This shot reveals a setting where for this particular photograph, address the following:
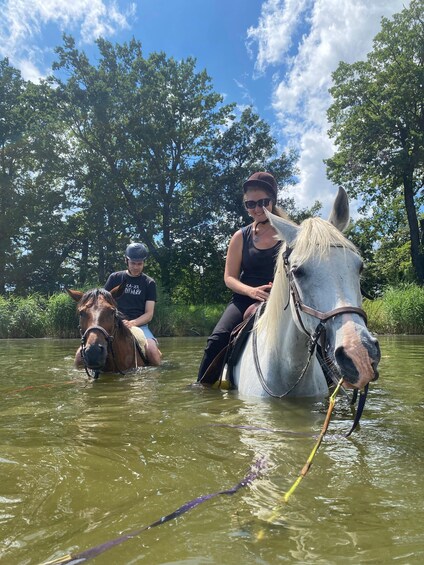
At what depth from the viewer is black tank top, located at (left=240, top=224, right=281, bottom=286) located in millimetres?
4684

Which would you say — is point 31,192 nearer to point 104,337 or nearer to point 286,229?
point 104,337

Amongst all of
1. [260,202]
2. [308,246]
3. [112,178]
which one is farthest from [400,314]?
[112,178]

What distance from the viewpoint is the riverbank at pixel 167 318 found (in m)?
18.4

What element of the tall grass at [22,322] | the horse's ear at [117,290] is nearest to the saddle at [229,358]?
the horse's ear at [117,290]

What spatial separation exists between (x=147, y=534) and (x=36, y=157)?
39789 mm

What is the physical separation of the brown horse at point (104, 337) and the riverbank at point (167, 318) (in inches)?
516

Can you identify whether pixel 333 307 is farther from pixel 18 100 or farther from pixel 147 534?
pixel 18 100

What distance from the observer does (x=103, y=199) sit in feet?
117

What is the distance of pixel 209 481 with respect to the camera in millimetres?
2225

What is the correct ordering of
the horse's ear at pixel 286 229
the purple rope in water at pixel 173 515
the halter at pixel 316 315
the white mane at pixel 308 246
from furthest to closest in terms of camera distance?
the horse's ear at pixel 286 229, the white mane at pixel 308 246, the halter at pixel 316 315, the purple rope in water at pixel 173 515

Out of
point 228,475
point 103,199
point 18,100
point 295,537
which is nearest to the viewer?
point 295,537

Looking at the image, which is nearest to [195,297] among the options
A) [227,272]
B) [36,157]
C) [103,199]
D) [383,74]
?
[103,199]

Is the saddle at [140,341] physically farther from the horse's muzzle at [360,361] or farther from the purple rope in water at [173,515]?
the horse's muzzle at [360,361]

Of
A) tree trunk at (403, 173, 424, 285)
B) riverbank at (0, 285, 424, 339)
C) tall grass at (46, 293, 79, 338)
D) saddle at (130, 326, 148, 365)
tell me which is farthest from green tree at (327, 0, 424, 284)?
saddle at (130, 326, 148, 365)
